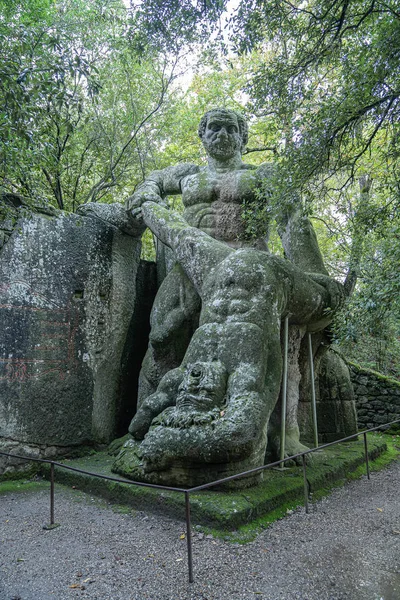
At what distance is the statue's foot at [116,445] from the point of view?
485 cm

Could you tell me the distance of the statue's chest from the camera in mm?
5301

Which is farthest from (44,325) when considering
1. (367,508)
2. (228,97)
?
(228,97)

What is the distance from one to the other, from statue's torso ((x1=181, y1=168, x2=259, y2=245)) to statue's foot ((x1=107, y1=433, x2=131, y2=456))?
2465mm

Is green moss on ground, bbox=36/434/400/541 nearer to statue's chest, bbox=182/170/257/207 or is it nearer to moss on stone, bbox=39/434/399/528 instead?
moss on stone, bbox=39/434/399/528

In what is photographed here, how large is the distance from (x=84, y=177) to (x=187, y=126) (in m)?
3.51

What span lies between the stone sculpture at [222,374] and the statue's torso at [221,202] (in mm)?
A: 728

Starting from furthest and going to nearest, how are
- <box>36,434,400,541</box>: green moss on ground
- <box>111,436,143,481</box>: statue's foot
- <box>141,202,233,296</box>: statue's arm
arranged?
<box>141,202,233,296</box>: statue's arm
<box>111,436,143,481</box>: statue's foot
<box>36,434,400,541</box>: green moss on ground

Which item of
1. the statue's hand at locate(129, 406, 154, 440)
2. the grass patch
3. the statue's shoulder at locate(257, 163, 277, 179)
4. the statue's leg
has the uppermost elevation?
the statue's shoulder at locate(257, 163, 277, 179)

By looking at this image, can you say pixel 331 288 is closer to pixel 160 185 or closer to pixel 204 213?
pixel 204 213

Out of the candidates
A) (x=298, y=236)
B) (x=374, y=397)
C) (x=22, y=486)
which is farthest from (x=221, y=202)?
(x=374, y=397)

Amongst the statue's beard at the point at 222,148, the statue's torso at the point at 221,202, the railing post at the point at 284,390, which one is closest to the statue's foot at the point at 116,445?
the railing post at the point at 284,390

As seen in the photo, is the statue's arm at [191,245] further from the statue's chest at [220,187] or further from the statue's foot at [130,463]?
the statue's foot at [130,463]

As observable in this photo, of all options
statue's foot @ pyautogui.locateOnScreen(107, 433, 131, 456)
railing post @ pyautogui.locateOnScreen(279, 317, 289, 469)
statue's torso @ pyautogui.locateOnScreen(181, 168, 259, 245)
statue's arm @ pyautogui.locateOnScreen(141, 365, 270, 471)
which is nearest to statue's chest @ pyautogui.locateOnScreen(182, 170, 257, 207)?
statue's torso @ pyautogui.locateOnScreen(181, 168, 259, 245)

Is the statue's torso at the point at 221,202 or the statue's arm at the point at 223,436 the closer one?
the statue's arm at the point at 223,436
